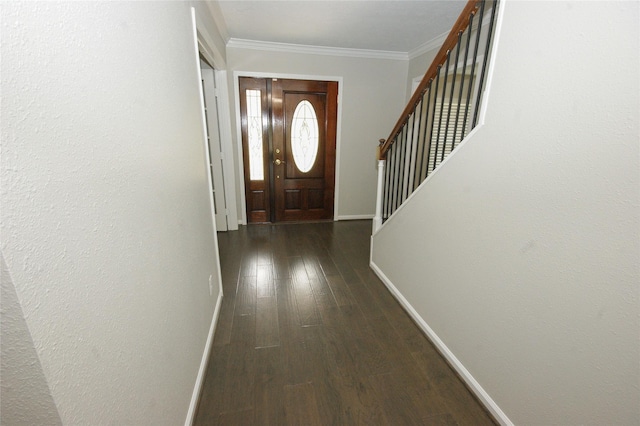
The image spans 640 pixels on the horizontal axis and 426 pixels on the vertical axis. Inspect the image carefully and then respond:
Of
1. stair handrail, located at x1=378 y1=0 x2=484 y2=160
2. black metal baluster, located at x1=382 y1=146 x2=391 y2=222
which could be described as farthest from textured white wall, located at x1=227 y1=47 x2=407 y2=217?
stair handrail, located at x1=378 y1=0 x2=484 y2=160

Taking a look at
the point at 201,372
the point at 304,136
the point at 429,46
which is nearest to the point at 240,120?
the point at 304,136

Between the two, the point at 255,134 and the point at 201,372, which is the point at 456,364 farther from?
the point at 255,134

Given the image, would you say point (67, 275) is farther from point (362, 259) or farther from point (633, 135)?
point (362, 259)

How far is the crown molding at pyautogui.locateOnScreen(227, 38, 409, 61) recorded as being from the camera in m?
3.47

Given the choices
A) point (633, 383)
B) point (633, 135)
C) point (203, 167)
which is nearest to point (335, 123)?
point (203, 167)

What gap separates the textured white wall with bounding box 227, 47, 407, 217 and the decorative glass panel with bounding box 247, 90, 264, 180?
0.22 meters

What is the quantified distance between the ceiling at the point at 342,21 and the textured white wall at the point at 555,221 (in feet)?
5.32

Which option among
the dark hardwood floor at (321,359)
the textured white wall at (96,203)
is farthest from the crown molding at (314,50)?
the dark hardwood floor at (321,359)

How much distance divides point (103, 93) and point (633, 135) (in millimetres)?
1506

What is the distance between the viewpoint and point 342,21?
2.81m

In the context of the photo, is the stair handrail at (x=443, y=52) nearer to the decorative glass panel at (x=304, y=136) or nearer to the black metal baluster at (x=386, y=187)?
the black metal baluster at (x=386, y=187)

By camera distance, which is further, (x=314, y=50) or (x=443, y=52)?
(x=314, y=50)

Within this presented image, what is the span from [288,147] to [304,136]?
0.29 m

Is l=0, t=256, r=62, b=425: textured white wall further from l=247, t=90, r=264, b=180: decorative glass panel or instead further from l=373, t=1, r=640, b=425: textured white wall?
l=247, t=90, r=264, b=180: decorative glass panel
